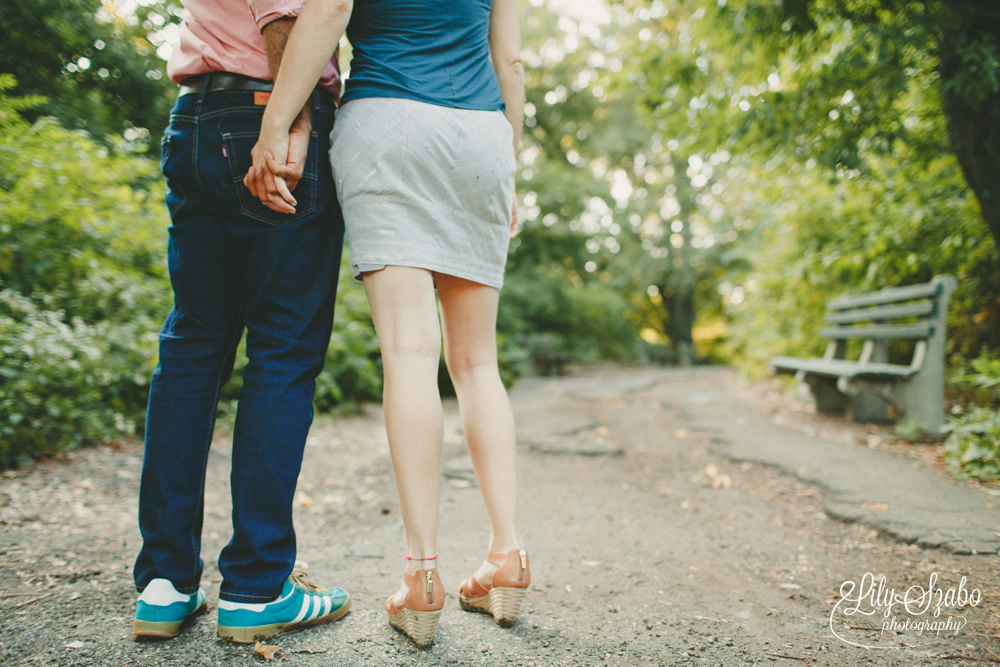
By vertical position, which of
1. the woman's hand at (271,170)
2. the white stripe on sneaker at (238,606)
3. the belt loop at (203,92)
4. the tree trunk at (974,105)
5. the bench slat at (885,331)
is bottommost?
→ the white stripe on sneaker at (238,606)

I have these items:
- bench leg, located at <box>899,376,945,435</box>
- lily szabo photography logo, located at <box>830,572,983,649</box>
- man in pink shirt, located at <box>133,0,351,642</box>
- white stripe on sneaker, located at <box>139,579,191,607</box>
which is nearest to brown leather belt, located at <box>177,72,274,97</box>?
man in pink shirt, located at <box>133,0,351,642</box>

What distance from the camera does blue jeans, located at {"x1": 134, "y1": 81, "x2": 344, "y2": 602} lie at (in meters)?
1.16

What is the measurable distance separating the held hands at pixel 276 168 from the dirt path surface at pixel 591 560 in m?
0.91

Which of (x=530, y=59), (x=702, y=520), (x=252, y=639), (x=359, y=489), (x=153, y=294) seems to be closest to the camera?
(x=252, y=639)

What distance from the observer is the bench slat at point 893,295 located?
3.27m

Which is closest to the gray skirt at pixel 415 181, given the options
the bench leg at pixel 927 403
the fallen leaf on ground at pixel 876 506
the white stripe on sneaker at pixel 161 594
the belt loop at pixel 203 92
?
the belt loop at pixel 203 92

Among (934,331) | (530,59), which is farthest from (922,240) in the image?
(530,59)

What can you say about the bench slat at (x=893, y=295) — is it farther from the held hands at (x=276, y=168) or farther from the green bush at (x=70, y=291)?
the green bush at (x=70, y=291)

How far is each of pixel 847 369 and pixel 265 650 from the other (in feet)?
11.3

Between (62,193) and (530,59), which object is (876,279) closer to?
(62,193)

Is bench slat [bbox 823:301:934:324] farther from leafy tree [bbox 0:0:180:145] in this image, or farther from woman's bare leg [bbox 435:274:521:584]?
leafy tree [bbox 0:0:180:145]

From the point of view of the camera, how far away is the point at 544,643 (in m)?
1.20

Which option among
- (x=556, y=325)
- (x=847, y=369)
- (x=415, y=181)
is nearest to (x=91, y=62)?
(x=415, y=181)

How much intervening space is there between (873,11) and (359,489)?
374 centimetres
